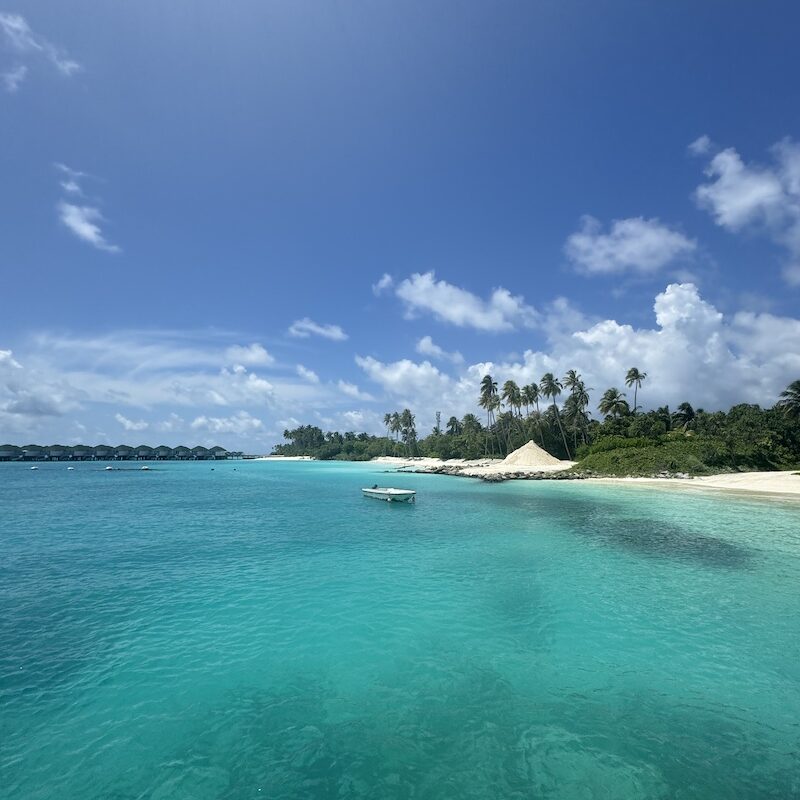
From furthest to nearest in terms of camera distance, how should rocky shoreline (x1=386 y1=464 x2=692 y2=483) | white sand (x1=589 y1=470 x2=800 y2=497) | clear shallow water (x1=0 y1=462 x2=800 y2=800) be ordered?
rocky shoreline (x1=386 y1=464 x2=692 y2=483) → white sand (x1=589 y1=470 x2=800 y2=497) → clear shallow water (x1=0 y1=462 x2=800 y2=800)

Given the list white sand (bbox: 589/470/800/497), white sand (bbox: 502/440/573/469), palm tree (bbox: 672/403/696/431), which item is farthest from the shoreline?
palm tree (bbox: 672/403/696/431)

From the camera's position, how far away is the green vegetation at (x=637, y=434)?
66375 mm

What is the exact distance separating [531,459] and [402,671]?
8246 centimetres

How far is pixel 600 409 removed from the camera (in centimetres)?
9131

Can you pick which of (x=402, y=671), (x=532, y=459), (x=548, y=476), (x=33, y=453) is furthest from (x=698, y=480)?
(x=33, y=453)

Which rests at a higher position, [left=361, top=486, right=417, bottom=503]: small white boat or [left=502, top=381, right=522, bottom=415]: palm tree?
[left=502, top=381, right=522, bottom=415]: palm tree

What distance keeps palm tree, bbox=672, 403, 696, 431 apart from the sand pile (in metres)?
31.2

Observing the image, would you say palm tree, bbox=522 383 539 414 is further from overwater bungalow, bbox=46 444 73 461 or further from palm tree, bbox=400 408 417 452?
overwater bungalow, bbox=46 444 73 461

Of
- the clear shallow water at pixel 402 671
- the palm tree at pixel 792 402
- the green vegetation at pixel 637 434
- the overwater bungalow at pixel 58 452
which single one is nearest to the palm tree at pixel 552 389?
Answer: the green vegetation at pixel 637 434

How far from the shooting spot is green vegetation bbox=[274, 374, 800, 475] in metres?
66.4

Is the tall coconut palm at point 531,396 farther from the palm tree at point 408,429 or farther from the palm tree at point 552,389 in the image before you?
the palm tree at point 408,429

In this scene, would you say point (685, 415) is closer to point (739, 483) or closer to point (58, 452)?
point (739, 483)

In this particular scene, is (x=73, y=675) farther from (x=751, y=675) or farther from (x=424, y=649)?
(x=751, y=675)

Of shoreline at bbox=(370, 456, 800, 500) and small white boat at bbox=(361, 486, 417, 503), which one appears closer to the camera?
small white boat at bbox=(361, 486, 417, 503)
